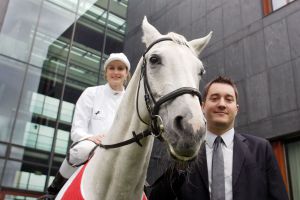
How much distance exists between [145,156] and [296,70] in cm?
719

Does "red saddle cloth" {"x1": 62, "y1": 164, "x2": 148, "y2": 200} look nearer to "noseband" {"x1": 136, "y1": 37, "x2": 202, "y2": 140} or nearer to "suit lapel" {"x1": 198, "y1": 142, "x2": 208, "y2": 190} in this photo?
"noseband" {"x1": 136, "y1": 37, "x2": 202, "y2": 140}

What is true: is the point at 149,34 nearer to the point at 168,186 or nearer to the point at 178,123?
the point at 178,123

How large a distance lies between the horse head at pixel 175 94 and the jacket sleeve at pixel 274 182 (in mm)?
916

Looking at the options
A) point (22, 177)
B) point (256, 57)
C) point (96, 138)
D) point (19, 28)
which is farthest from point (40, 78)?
point (96, 138)

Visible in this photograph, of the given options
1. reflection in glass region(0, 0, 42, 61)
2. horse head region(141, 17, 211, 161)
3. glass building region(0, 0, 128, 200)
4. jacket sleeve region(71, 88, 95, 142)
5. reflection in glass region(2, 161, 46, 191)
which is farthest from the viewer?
reflection in glass region(0, 0, 42, 61)

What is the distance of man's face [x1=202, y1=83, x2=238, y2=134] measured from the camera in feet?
8.50

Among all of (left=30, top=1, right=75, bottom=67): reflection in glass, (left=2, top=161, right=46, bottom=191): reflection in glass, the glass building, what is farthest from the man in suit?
(left=30, top=1, right=75, bottom=67): reflection in glass

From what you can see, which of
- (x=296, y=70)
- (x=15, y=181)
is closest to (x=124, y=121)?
(x=296, y=70)

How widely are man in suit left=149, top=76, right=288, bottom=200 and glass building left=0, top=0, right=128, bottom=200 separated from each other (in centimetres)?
952

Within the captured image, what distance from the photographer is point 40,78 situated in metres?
12.3

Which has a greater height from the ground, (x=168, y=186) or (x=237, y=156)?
(x=237, y=156)

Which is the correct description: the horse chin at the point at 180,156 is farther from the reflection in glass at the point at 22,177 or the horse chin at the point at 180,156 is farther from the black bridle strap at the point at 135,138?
the reflection in glass at the point at 22,177

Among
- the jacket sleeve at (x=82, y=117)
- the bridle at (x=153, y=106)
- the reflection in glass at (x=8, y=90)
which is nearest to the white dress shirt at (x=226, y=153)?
the bridle at (x=153, y=106)

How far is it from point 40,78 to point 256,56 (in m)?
8.12
